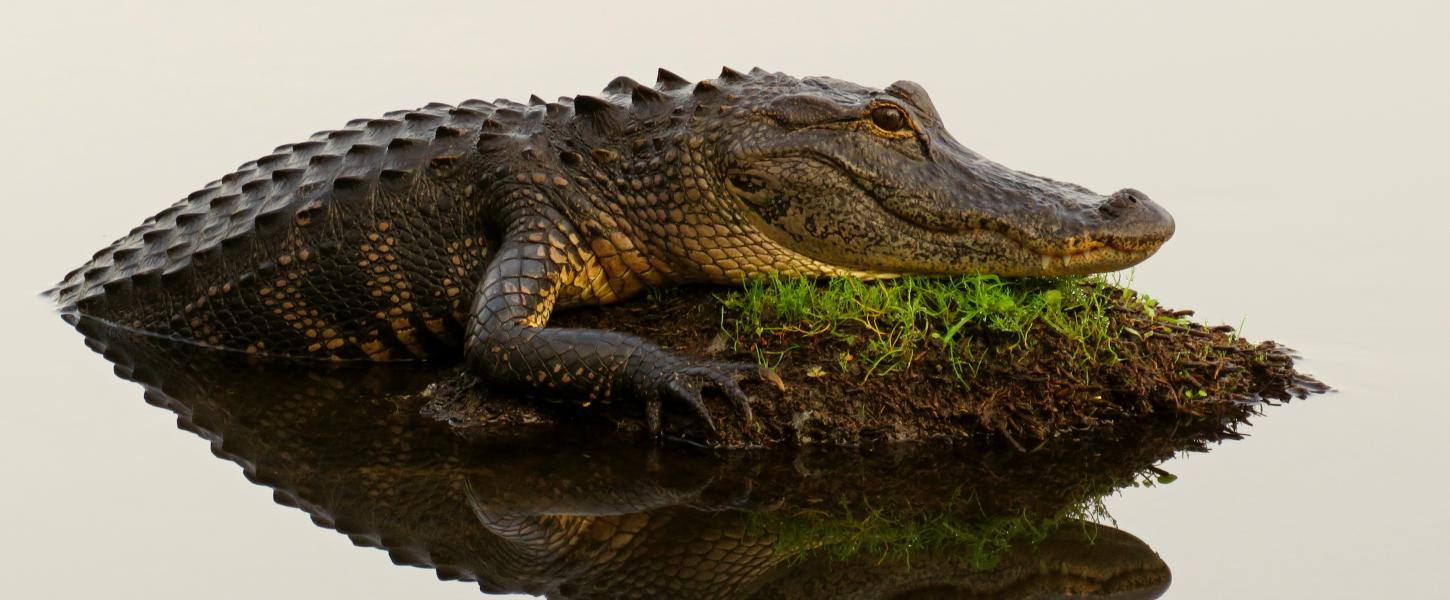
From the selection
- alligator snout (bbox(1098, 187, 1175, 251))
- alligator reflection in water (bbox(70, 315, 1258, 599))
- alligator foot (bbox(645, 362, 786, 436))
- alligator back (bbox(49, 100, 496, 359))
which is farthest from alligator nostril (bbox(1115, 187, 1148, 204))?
alligator back (bbox(49, 100, 496, 359))

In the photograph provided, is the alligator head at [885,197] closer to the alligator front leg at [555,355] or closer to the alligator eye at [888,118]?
the alligator eye at [888,118]

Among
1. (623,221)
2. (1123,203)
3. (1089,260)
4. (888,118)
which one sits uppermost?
(888,118)

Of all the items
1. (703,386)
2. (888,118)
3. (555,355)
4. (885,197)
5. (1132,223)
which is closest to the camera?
(703,386)

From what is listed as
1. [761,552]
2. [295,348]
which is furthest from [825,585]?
[295,348]

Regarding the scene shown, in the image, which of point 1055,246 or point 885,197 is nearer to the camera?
point 1055,246

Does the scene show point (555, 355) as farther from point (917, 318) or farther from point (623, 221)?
point (917, 318)

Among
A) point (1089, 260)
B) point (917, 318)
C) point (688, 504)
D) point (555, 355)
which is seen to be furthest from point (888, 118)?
point (688, 504)

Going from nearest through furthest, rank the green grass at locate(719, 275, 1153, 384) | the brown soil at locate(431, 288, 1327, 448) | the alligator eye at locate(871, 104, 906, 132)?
the brown soil at locate(431, 288, 1327, 448)
the green grass at locate(719, 275, 1153, 384)
the alligator eye at locate(871, 104, 906, 132)

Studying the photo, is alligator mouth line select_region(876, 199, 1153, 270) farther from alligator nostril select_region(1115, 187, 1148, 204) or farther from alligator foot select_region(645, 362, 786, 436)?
alligator foot select_region(645, 362, 786, 436)
